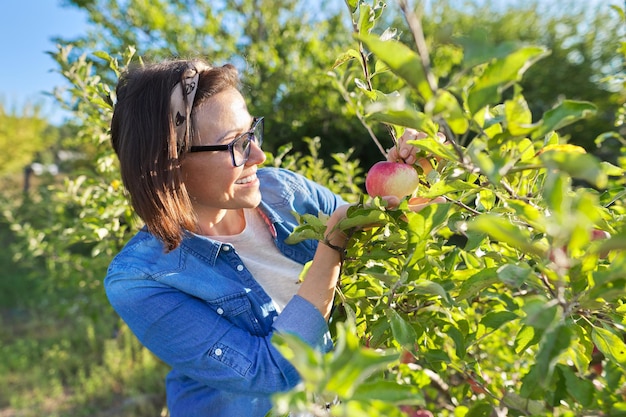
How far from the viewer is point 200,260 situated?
111 centimetres

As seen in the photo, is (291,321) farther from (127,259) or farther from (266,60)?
(266,60)

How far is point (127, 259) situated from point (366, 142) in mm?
4716

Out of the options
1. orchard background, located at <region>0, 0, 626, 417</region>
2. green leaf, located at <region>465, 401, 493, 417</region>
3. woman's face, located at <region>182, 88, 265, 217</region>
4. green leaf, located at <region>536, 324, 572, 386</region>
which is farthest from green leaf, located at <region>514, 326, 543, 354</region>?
woman's face, located at <region>182, 88, 265, 217</region>

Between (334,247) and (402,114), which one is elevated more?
(402,114)

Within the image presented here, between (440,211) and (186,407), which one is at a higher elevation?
(440,211)

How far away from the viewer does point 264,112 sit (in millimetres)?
4730

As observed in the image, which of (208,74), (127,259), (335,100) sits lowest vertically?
(335,100)

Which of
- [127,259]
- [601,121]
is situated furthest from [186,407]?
[601,121]

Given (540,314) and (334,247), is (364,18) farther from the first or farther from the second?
(540,314)

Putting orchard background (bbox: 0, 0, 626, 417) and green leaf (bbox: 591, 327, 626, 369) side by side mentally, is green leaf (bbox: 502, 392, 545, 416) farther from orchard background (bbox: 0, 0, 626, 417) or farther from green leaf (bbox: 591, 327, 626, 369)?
green leaf (bbox: 591, 327, 626, 369)

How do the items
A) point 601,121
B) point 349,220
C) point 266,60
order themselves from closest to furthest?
1. point 349,220
2. point 266,60
3. point 601,121

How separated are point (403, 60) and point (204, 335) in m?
0.70

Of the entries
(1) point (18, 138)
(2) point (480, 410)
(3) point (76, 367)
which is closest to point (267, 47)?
(3) point (76, 367)

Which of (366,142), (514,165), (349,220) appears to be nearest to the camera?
(514,165)
